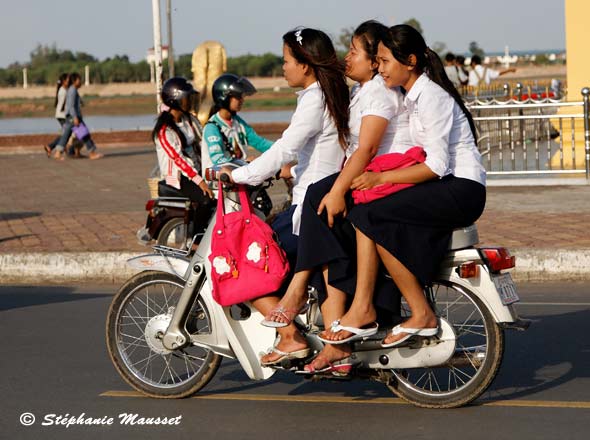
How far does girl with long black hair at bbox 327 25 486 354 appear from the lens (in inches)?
235

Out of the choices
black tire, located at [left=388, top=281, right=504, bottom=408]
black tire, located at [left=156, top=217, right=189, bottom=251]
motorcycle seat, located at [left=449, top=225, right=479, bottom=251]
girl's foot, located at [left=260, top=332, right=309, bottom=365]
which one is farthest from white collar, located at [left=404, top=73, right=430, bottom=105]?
black tire, located at [left=156, top=217, right=189, bottom=251]

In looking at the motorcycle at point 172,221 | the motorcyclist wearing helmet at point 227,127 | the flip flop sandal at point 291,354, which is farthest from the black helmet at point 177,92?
the flip flop sandal at point 291,354

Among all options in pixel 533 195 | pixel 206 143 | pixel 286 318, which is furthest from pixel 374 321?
pixel 533 195

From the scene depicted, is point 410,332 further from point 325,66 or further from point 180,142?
point 180,142

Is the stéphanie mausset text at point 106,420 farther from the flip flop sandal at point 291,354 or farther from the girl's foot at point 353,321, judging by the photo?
the girl's foot at point 353,321

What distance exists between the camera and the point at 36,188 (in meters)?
19.1

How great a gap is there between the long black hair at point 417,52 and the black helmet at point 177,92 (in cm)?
442

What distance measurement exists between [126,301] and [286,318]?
3.46 feet

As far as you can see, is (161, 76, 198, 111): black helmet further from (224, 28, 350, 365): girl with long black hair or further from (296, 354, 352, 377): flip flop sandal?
(296, 354, 352, 377): flip flop sandal

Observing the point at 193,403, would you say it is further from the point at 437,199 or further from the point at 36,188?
the point at 36,188

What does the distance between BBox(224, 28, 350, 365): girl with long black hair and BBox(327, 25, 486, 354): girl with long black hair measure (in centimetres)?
27

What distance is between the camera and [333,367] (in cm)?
620

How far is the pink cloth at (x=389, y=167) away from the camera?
5988mm

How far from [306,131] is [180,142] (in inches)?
175
